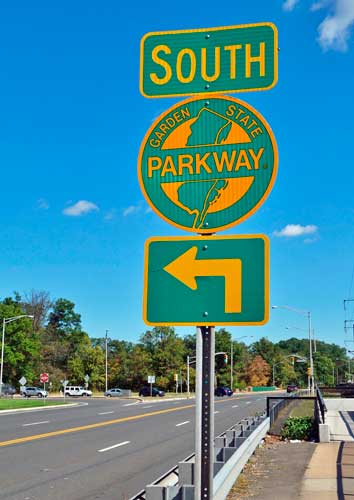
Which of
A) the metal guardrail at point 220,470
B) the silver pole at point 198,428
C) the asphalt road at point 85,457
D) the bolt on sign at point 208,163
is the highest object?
the bolt on sign at point 208,163

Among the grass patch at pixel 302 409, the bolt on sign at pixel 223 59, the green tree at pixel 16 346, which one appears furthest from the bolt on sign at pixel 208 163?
the green tree at pixel 16 346

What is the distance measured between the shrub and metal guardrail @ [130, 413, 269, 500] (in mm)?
1553

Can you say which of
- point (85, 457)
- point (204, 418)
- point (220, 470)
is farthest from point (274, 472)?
point (204, 418)

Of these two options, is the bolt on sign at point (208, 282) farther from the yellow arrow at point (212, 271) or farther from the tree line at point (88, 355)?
the tree line at point (88, 355)

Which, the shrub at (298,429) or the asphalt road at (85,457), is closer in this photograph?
the asphalt road at (85,457)

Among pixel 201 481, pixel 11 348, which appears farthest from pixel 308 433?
pixel 11 348

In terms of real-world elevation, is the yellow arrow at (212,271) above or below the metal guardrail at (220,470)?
above

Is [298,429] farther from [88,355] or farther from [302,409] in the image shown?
[88,355]

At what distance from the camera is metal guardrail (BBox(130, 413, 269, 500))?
5.82m

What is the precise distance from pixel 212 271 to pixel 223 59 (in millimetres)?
1318

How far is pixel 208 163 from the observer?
11.8ft

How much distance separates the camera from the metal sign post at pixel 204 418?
3.42 metres

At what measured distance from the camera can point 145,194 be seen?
12.1 feet

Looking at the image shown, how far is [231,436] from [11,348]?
243ft
